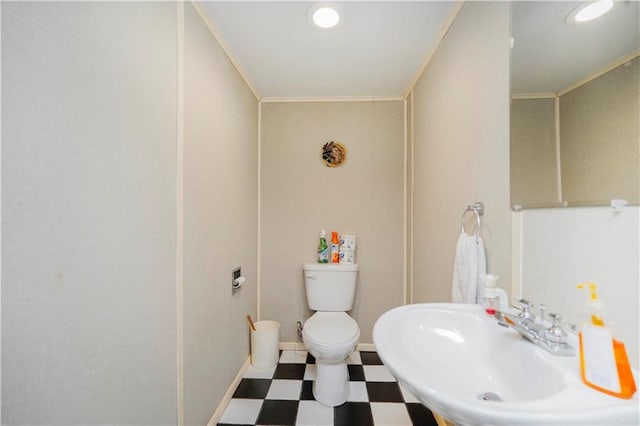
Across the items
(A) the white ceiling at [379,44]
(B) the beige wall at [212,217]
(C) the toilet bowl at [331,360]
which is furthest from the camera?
(C) the toilet bowl at [331,360]

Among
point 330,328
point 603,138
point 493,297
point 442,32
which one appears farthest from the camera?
point 330,328

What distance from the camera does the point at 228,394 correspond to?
149 cm

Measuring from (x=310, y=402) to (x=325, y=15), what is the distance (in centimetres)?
202

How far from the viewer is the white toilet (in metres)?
1.46

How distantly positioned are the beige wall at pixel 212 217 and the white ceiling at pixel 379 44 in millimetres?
194

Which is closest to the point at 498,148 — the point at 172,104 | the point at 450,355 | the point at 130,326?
the point at 450,355

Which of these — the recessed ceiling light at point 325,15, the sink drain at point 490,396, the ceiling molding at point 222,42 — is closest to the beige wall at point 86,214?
the ceiling molding at point 222,42

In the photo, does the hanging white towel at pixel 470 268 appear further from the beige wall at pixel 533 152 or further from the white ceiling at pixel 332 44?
the white ceiling at pixel 332 44

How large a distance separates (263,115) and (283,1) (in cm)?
102

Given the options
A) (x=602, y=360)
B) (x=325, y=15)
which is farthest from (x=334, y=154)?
(x=602, y=360)

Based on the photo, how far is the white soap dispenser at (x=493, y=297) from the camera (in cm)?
83

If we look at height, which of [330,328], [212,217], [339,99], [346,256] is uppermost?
[339,99]

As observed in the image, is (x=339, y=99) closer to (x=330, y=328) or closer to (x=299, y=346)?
(x=330, y=328)

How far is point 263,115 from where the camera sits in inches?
83.6
